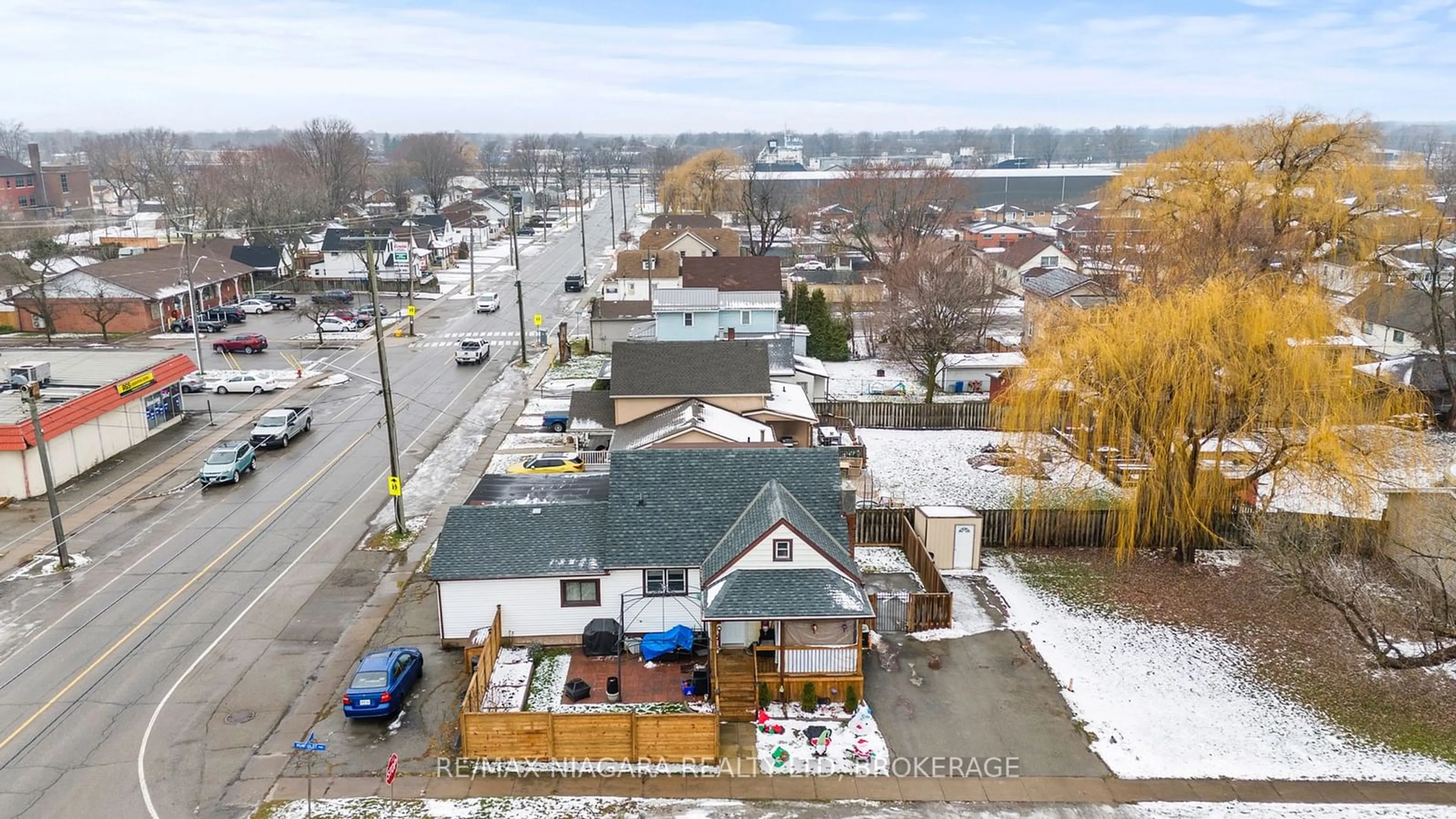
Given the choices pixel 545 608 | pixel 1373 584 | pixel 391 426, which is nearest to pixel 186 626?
pixel 391 426

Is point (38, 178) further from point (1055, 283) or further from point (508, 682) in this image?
point (508, 682)

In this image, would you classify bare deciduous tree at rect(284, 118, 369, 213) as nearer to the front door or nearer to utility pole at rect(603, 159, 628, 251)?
utility pole at rect(603, 159, 628, 251)

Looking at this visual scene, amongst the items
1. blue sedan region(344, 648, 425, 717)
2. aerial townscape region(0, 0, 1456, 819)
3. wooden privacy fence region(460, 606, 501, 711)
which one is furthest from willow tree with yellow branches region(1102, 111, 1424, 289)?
blue sedan region(344, 648, 425, 717)

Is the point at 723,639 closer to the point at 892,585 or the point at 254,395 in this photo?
the point at 892,585

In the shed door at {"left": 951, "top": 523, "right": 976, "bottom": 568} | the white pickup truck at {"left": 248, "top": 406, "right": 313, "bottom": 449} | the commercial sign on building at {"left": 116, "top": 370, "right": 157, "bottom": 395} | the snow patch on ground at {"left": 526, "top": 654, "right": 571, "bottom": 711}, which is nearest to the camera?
the snow patch on ground at {"left": 526, "top": 654, "right": 571, "bottom": 711}

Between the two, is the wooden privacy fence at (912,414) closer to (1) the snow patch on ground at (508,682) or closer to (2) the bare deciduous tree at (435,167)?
(1) the snow patch on ground at (508,682)
